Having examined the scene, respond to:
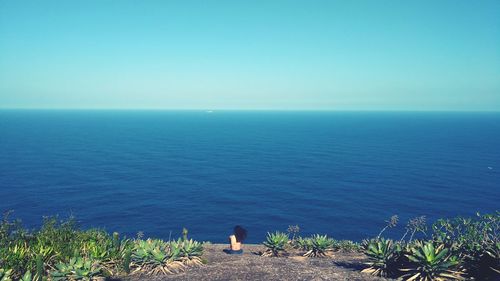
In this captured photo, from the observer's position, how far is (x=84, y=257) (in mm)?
15820

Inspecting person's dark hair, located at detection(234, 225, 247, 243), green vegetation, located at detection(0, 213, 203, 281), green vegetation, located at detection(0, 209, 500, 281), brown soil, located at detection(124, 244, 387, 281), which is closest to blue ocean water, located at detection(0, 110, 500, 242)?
person's dark hair, located at detection(234, 225, 247, 243)

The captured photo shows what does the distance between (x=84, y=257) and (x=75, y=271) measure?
2478mm

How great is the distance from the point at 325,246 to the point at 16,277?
1560 cm

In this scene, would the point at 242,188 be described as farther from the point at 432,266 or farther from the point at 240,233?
the point at 432,266

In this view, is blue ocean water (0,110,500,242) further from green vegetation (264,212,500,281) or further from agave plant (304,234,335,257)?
green vegetation (264,212,500,281)

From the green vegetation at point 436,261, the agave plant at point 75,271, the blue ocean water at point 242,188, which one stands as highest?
the green vegetation at point 436,261

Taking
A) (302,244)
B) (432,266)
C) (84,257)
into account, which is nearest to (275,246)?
(302,244)

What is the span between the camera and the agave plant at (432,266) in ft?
39.8

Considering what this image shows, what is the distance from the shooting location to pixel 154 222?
56.8 metres

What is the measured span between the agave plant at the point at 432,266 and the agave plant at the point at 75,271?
12.9 meters

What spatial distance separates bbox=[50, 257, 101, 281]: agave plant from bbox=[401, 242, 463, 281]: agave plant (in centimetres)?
1288

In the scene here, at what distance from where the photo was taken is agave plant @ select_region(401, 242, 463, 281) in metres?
12.1

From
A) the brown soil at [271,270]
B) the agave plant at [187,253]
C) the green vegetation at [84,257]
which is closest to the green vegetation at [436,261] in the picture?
the brown soil at [271,270]

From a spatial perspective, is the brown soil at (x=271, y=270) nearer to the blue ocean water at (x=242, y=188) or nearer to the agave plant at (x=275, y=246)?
the agave plant at (x=275, y=246)
